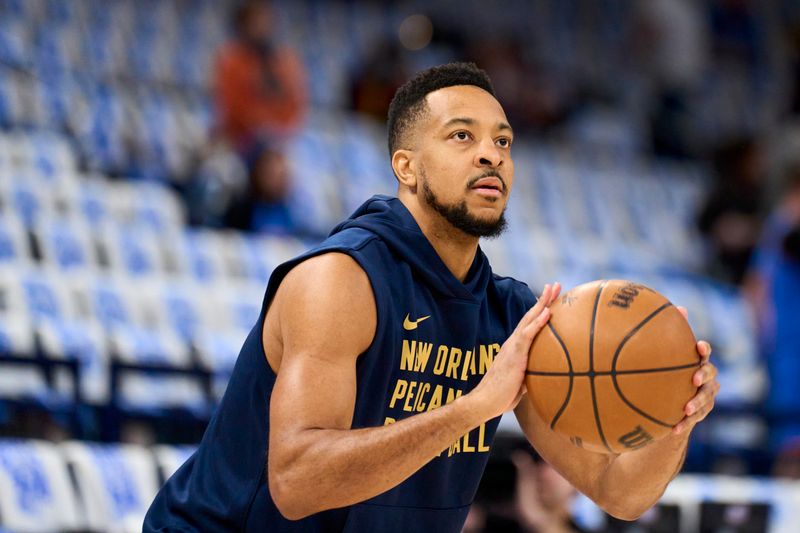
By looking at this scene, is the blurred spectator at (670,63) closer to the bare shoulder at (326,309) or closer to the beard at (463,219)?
the beard at (463,219)

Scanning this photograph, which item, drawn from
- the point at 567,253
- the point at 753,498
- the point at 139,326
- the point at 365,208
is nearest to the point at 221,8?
the point at 567,253

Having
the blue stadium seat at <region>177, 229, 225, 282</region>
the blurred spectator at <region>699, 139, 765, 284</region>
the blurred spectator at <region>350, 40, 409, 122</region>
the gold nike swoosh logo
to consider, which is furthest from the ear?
the blurred spectator at <region>350, 40, 409, 122</region>

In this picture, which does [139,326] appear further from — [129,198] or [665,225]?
[665,225]

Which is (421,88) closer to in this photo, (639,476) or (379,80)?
(639,476)

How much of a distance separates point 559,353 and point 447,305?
16.7 inches

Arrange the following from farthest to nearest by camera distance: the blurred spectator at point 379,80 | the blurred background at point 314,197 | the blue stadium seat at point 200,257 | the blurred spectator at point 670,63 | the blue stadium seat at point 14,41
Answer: the blurred spectator at point 670,63 < the blurred spectator at point 379,80 < the blue stadium seat at point 14,41 < the blue stadium seat at point 200,257 < the blurred background at point 314,197

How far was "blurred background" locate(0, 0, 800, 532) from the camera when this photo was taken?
5902 millimetres

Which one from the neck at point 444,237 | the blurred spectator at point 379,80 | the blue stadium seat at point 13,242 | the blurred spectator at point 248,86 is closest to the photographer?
the neck at point 444,237

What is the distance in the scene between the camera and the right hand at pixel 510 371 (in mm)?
3104

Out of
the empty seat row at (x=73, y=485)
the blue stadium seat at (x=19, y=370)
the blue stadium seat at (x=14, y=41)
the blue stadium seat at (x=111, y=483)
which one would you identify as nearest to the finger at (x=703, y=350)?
the empty seat row at (x=73, y=485)

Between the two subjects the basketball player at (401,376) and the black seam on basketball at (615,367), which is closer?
the basketball player at (401,376)

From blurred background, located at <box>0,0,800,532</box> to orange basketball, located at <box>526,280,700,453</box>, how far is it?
181 centimetres

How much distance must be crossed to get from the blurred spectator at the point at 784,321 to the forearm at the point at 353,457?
4366mm

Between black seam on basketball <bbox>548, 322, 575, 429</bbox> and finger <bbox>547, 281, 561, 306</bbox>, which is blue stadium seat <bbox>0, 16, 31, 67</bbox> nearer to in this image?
finger <bbox>547, 281, 561, 306</bbox>
